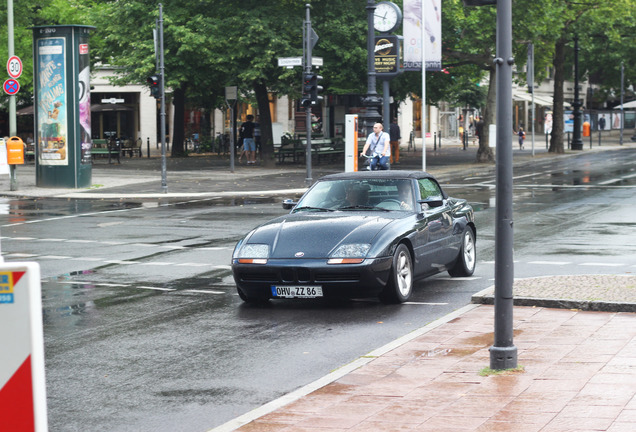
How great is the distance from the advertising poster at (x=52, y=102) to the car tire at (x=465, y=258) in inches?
791

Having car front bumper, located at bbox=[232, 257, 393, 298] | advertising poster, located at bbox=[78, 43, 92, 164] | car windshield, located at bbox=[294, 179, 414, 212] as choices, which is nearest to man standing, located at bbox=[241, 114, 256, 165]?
advertising poster, located at bbox=[78, 43, 92, 164]

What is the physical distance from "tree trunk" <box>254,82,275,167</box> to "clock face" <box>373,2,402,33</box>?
39.3ft

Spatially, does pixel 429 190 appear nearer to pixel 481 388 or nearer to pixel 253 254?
pixel 253 254

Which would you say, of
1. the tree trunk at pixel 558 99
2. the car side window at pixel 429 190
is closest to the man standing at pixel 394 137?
the tree trunk at pixel 558 99

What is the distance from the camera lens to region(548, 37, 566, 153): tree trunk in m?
51.2

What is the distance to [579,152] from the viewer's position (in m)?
54.4

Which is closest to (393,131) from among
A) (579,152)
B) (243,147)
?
(243,147)

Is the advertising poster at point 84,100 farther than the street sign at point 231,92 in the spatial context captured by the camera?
No

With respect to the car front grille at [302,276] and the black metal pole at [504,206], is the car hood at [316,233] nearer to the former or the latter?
the car front grille at [302,276]

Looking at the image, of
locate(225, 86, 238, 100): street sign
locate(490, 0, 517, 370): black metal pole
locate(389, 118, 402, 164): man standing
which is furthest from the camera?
locate(389, 118, 402, 164): man standing

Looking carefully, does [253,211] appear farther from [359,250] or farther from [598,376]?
[598,376]

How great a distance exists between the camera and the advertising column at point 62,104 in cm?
3095

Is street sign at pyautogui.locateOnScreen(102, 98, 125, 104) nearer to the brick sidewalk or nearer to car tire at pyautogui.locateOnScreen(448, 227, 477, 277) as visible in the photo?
car tire at pyautogui.locateOnScreen(448, 227, 477, 277)

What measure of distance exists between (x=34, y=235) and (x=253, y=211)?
5.89 meters
